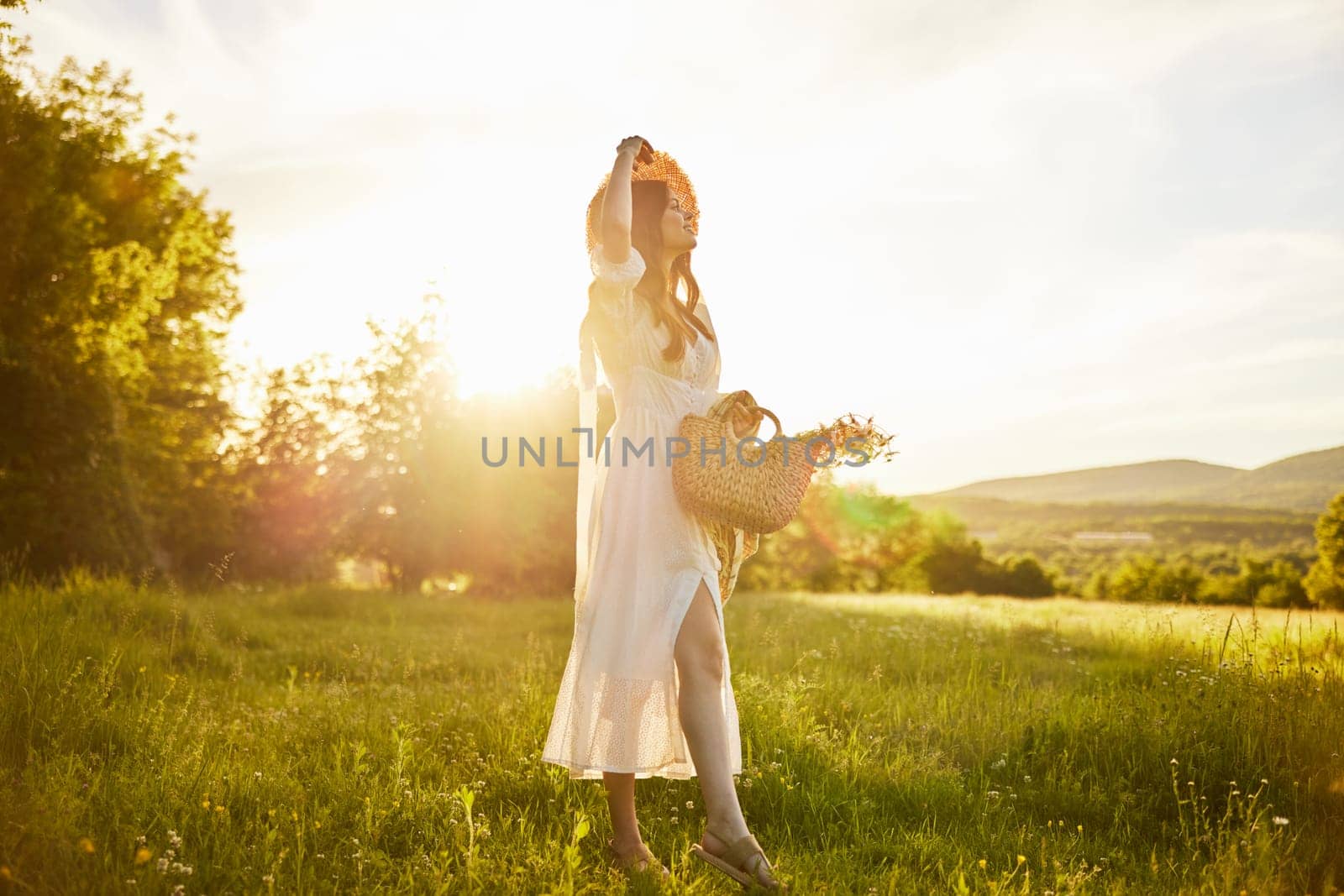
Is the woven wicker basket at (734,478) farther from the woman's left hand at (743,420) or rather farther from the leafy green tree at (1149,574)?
the leafy green tree at (1149,574)

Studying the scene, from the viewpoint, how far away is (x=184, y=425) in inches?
826

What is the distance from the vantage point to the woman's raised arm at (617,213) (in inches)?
121

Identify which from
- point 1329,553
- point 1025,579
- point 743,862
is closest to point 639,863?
point 743,862

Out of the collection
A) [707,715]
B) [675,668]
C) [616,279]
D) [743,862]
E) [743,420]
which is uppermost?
[616,279]

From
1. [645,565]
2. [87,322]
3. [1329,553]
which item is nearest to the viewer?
[645,565]

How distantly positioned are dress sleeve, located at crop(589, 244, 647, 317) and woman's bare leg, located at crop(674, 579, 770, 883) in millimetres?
1046

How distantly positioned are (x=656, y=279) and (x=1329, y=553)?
1966 inches

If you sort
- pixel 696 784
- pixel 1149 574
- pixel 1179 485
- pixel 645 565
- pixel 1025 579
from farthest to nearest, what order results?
pixel 1179 485 → pixel 1025 579 → pixel 1149 574 → pixel 696 784 → pixel 645 565

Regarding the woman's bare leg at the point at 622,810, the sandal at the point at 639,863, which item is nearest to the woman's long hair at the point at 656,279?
the woman's bare leg at the point at 622,810

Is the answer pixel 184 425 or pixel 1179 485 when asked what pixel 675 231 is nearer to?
pixel 184 425

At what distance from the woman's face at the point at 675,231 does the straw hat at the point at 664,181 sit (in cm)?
6

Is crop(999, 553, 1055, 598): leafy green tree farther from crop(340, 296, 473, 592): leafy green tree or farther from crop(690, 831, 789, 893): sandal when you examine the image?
crop(690, 831, 789, 893): sandal

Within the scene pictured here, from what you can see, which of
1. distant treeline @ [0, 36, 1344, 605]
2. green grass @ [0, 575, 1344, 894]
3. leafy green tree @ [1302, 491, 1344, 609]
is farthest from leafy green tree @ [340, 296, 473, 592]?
leafy green tree @ [1302, 491, 1344, 609]

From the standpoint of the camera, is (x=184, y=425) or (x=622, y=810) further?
(x=184, y=425)
